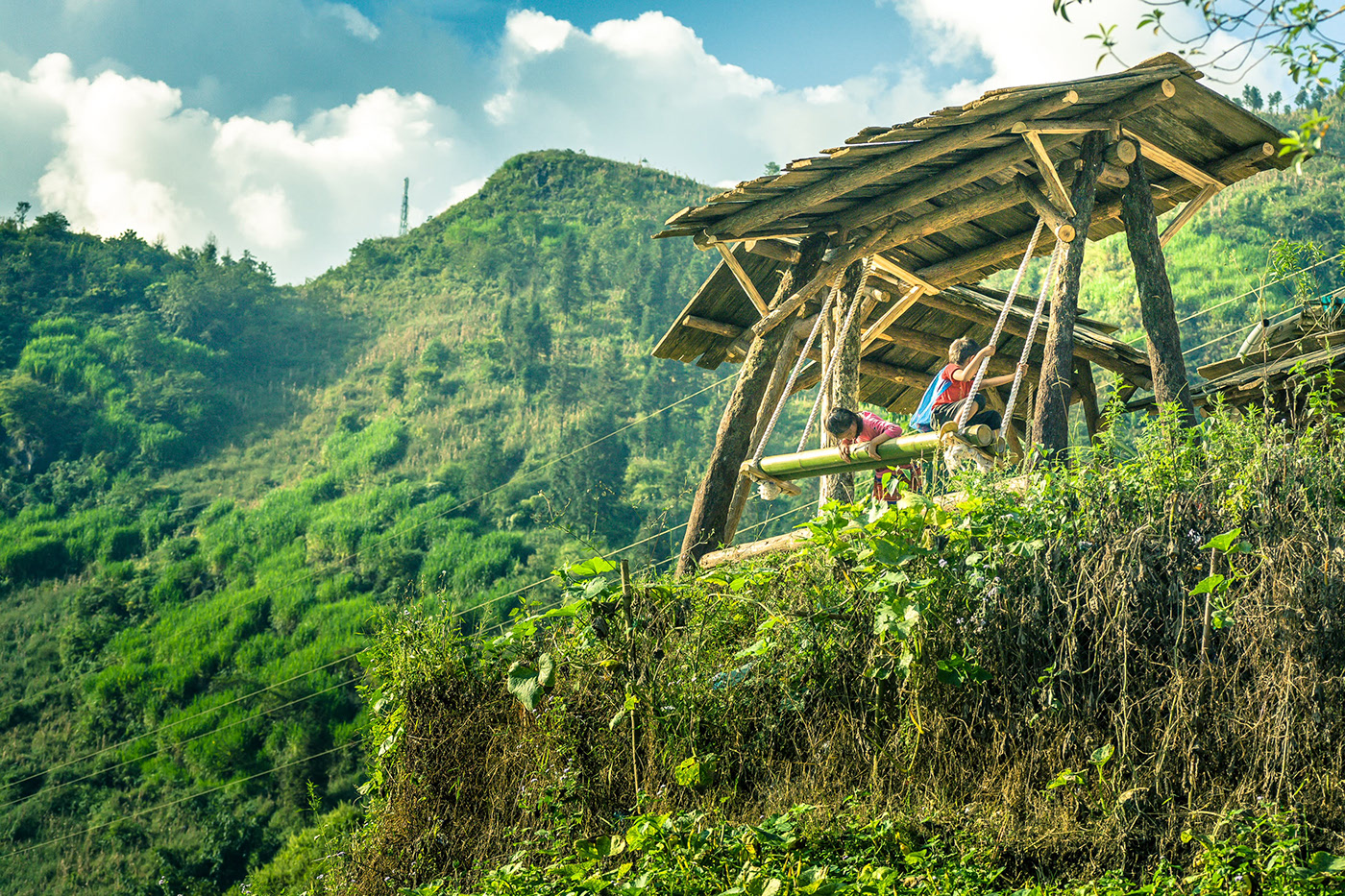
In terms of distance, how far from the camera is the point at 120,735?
1132 inches

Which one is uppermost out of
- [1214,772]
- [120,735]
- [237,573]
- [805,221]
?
[805,221]

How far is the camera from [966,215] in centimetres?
721

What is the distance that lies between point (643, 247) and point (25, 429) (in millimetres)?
26470

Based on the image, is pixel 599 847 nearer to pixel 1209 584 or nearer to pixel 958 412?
pixel 1209 584

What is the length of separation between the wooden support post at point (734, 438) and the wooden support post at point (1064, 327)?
1.80 meters

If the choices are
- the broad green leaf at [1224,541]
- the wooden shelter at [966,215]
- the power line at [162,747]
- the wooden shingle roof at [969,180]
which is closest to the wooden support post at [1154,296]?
the wooden shelter at [966,215]

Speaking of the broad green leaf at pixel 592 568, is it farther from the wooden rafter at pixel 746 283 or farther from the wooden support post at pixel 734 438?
the wooden rafter at pixel 746 283

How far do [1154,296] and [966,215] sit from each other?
144 cm

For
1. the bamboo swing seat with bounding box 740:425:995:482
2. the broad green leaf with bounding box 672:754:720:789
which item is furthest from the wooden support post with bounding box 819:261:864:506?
the broad green leaf with bounding box 672:754:720:789

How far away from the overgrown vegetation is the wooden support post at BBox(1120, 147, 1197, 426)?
1450mm

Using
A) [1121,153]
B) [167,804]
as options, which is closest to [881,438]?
[1121,153]

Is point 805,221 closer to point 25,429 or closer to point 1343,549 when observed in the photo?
point 1343,549

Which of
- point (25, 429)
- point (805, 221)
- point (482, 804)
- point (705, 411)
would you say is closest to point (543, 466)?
point (705, 411)

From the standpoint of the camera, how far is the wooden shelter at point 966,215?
238 inches
